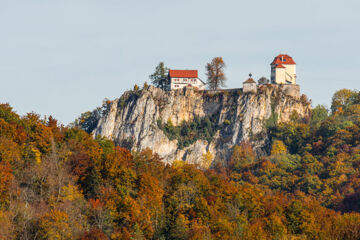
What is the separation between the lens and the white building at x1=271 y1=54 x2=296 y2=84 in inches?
5202

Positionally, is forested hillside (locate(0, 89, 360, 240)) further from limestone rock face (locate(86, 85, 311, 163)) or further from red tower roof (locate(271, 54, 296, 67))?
red tower roof (locate(271, 54, 296, 67))

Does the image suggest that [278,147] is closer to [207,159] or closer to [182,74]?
[207,159]

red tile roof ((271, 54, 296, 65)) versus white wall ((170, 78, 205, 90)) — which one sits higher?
red tile roof ((271, 54, 296, 65))

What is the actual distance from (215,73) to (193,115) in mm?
8559

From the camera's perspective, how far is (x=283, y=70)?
5226 inches

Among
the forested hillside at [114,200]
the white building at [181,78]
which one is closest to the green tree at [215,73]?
the white building at [181,78]

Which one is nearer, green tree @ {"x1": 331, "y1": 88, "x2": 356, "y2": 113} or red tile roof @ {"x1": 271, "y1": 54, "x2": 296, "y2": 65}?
red tile roof @ {"x1": 271, "y1": 54, "x2": 296, "y2": 65}

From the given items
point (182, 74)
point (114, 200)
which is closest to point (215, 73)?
point (182, 74)

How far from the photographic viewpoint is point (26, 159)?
72.3m

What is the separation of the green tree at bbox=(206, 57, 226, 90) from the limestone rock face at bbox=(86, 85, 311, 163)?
11.8 feet

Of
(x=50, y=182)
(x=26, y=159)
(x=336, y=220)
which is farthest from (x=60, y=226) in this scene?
(x=336, y=220)

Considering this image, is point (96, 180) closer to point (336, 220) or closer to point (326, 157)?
point (336, 220)

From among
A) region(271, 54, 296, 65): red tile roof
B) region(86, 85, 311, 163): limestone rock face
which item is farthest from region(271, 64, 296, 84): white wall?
region(86, 85, 311, 163): limestone rock face

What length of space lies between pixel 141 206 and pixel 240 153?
56862mm
